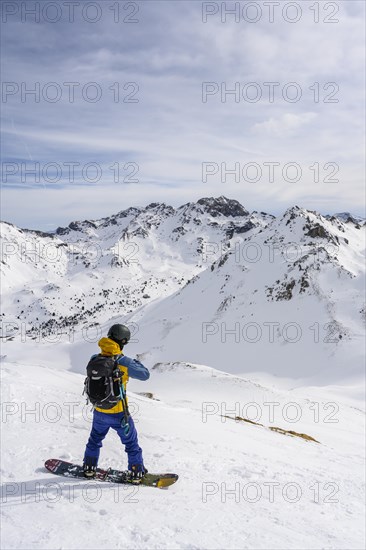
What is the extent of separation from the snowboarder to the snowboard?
0.34 ft

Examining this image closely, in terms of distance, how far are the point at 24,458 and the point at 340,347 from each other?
56018mm

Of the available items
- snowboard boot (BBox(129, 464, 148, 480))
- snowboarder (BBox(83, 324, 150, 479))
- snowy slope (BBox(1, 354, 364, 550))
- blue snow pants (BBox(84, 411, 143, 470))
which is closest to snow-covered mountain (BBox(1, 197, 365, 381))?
snowy slope (BBox(1, 354, 364, 550))

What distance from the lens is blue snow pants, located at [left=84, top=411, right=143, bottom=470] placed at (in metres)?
7.07

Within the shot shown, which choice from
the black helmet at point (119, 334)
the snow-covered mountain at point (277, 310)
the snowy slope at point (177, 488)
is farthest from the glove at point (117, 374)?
the snow-covered mountain at point (277, 310)

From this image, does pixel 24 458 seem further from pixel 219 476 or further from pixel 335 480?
pixel 335 480

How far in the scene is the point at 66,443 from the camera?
29.3ft

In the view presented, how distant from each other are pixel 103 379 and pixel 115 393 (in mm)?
327

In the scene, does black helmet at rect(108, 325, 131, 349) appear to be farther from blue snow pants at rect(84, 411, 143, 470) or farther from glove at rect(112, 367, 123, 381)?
blue snow pants at rect(84, 411, 143, 470)

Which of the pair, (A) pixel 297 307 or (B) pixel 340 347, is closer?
(B) pixel 340 347

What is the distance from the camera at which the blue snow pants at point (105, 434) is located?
7.07 metres

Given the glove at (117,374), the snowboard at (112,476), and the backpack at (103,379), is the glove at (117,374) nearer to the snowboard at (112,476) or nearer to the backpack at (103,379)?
the backpack at (103,379)

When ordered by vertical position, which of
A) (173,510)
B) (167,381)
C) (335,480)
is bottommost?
(167,381)

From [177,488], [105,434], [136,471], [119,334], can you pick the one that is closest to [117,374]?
[119,334]

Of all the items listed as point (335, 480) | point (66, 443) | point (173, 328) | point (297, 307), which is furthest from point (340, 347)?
point (66, 443)
